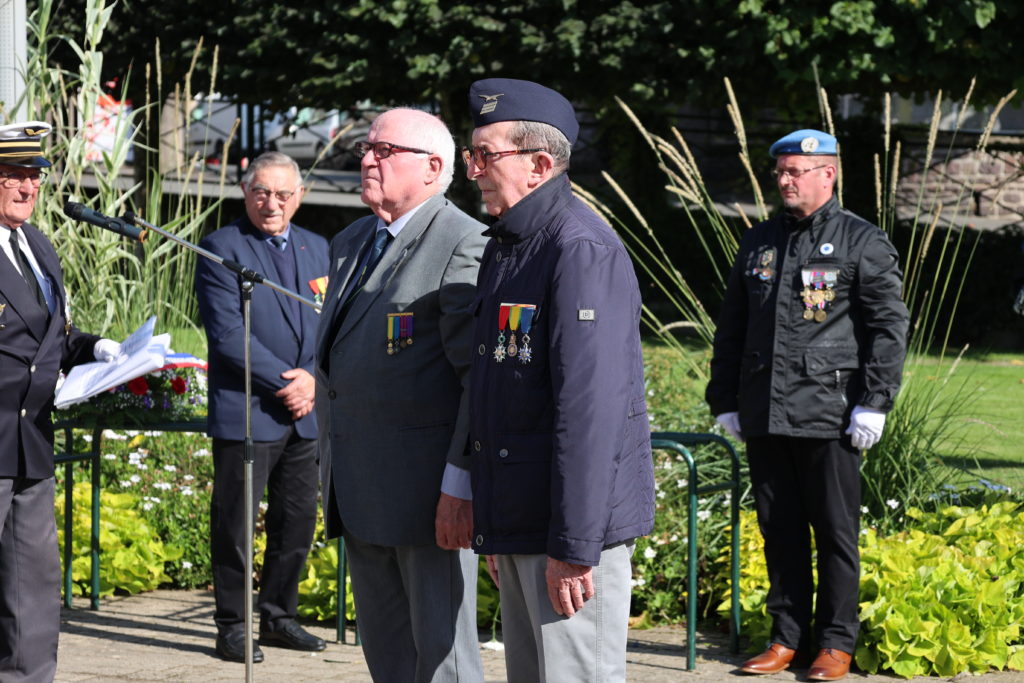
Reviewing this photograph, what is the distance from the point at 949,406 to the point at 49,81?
480 centimetres

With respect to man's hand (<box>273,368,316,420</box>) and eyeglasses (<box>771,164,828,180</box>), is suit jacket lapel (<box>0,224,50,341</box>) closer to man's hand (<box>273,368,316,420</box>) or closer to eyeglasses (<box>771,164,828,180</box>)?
man's hand (<box>273,368,316,420</box>)

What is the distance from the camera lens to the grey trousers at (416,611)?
394 cm

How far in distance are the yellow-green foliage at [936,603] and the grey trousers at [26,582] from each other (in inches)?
107

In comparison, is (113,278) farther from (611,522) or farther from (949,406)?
(611,522)

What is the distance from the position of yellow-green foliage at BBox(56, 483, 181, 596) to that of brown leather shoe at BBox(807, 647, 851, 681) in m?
3.12

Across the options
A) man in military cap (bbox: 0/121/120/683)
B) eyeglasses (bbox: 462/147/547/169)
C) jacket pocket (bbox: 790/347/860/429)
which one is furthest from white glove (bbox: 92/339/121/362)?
jacket pocket (bbox: 790/347/860/429)

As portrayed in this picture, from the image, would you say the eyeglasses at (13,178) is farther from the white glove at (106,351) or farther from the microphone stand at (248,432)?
the white glove at (106,351)

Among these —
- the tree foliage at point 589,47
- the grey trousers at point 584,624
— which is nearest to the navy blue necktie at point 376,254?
the grey trousers at point 584,624

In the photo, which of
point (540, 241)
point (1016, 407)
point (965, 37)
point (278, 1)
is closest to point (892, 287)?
point (540, 241)

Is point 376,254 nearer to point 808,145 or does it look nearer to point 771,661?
point 808,145

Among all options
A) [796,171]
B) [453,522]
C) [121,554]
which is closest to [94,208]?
[121,554]

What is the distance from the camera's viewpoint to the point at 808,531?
5535mm

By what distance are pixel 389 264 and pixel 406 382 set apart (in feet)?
1.14

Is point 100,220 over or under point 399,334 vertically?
over
